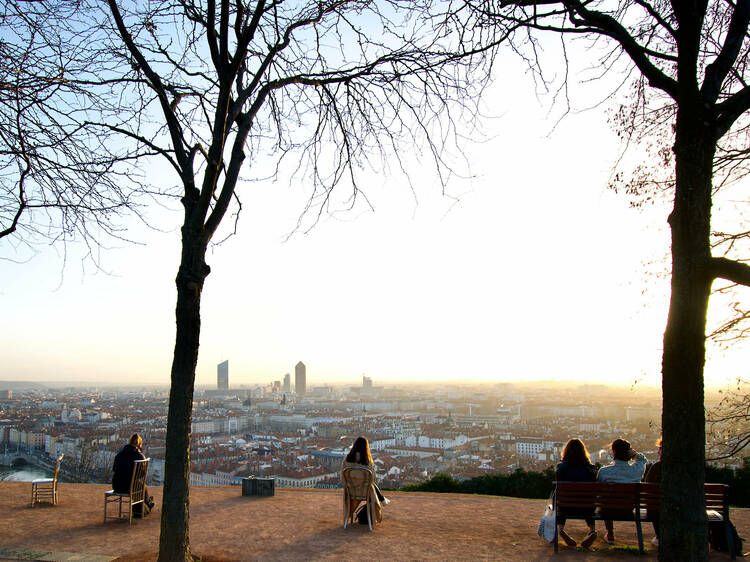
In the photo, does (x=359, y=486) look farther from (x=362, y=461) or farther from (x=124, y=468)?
(x=124, y=468)

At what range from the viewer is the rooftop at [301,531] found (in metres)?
5.92

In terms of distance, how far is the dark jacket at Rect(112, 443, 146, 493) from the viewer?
7.40m

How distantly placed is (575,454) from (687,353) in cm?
305

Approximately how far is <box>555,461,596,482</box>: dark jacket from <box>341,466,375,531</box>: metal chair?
219cm

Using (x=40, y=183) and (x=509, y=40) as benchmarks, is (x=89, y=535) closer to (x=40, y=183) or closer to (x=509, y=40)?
(x=40, y=183)

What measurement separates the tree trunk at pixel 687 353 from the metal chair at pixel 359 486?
367 cm

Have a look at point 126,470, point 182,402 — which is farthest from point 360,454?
point 126,470

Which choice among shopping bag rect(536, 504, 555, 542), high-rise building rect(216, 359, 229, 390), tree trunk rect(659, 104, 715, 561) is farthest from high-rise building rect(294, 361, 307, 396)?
tree trunk rect(659, 104, 715, 561)

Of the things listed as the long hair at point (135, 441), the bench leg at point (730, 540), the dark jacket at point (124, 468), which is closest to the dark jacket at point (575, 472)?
the bench leg at point (730, 540)

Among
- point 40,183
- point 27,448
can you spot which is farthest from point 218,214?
point 27,448

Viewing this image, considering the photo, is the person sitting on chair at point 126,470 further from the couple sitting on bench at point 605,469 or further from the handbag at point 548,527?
the couple sitting on bench at point 605,469

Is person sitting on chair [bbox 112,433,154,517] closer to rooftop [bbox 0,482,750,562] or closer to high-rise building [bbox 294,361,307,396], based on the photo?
rooftop [bbox 0,482,750,562]

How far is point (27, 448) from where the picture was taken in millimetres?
24016

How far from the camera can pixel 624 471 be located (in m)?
6.55
